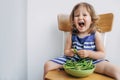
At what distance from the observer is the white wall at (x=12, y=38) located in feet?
3.26

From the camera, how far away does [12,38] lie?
1.04 metres

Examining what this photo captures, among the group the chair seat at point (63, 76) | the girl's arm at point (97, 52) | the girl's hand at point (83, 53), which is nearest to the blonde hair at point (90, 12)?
the girl's arm at point (97, 52)

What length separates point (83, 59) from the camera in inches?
33.7

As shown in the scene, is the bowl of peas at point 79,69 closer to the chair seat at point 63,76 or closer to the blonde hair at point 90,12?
the chair seat at point 63,76

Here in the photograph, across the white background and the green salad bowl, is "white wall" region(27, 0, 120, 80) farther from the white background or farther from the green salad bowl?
the green salad bowl

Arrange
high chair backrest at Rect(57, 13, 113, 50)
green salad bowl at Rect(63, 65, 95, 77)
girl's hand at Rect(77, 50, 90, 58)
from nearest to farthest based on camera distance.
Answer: green salad bowl at Rect(63, 65, 95, 77), girl's hand at Rect(77, 50, 90, 58), high chair backrest at Rect(57, 13, 113, 50)

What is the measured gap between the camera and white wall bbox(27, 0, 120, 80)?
1.06 metres

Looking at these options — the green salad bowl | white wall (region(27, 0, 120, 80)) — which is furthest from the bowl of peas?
white wall (region(27, 0, 120, 80))

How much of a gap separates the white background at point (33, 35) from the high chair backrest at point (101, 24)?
8 centimetres

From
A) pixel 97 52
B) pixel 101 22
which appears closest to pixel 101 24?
→ pixel 101 22

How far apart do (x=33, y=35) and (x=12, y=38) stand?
125 millimetres

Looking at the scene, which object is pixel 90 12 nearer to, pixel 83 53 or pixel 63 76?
pixel 83 53

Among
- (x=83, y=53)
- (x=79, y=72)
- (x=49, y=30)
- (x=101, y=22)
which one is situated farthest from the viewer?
(x=49, y=30)

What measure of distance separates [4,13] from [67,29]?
12.3 inches
